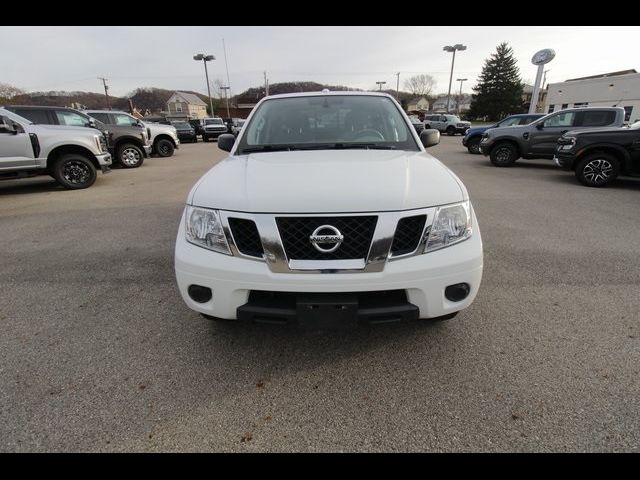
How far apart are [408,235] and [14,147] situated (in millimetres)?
8634

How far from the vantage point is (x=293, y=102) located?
3334 millimetres

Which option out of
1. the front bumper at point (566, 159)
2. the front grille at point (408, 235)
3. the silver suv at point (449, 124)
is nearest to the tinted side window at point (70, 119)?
the front grille at point (408, 235)

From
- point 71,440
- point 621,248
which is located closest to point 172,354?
point 71,440

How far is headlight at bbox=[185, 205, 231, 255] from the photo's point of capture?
187 centimetres

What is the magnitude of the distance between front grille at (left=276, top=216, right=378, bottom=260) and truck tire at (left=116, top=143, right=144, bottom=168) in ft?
39.4

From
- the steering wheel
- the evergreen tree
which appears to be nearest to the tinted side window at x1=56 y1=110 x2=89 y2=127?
the steering wheel

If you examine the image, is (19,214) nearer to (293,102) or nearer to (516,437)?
(293,102)

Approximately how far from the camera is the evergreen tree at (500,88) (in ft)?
161

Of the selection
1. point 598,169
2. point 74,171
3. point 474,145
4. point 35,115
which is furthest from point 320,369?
point 474,145

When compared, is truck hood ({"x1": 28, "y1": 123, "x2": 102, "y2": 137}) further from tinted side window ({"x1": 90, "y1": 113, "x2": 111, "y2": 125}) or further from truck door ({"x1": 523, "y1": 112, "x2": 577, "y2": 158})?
truck door ({"x1": 523, "y1": 112, "x2": 577, "y2": 158})

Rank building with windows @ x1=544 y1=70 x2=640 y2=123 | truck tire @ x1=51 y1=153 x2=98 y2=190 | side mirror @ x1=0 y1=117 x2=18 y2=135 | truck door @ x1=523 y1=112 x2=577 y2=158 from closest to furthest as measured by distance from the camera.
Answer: side mirror @ x1=0 y1=117 x2=18 y2=135 → truck tire @ x1=51 y1=153 x2=98 y2=190 → truck door @ x1=523 y1=112 x2=577 y2=158 → building with windows @ x1=544 y1=70 x2=640 y2=123

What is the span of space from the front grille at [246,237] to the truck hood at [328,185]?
72 mm

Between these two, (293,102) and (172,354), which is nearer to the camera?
(172,354)

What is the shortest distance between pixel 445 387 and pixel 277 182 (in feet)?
4.99
